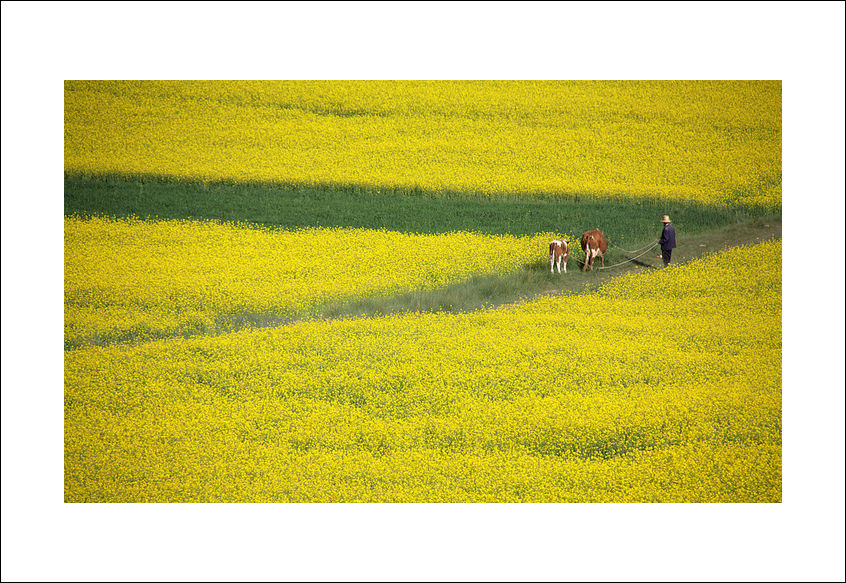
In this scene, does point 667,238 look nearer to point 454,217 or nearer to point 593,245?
point 593,245

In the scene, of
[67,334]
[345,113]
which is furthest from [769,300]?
[67,334]

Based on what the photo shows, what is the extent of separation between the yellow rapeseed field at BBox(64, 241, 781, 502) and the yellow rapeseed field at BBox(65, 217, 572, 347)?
0.43 m

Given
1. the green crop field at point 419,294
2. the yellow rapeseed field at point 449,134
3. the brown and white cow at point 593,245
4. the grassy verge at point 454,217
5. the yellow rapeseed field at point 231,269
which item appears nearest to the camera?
the green crop field at point 419,294

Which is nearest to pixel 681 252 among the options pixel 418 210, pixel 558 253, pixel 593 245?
pixel 593 245

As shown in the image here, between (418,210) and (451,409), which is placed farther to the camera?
Answer: (418,210)

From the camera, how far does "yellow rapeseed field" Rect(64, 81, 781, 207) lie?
9406mm

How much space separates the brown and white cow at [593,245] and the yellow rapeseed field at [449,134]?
0.74 metres

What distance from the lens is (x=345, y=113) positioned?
1113cm

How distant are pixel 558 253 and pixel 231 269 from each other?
391 cm

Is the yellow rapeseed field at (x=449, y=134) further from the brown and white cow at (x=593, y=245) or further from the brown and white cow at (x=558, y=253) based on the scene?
the brown and white cow at (x=558, y=253)

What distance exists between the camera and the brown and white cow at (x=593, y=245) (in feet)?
34.6

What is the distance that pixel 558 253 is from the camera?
10.4 metres

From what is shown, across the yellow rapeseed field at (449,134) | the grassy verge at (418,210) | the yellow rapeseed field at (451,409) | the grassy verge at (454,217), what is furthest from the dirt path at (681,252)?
the yellow rapeseed field at (451,409)

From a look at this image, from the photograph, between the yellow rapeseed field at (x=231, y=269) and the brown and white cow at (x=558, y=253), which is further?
the brown and white cow at (x=558, y=253)
